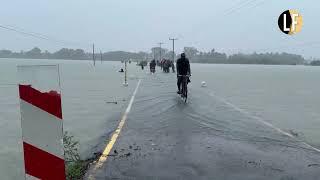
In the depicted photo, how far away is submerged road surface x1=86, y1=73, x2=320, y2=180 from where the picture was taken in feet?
23.4

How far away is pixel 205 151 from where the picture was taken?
345 inches

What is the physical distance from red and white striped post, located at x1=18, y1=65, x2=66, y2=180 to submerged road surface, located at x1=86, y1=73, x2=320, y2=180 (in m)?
2.21

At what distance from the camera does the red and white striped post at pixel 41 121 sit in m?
4.47

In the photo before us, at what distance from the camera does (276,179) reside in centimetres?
689

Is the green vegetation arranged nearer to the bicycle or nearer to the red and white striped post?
the red and white striped post

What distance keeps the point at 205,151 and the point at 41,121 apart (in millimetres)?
4668

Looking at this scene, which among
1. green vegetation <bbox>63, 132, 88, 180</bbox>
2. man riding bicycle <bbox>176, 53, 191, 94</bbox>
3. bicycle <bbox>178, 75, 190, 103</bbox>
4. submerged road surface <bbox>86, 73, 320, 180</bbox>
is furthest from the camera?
man riding bicycle <bbox>176, 53, 191, 94</bbox>

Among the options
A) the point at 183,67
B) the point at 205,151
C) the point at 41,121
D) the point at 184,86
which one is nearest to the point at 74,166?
the point at 205,151

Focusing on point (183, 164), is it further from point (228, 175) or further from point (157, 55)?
point (157, 55)

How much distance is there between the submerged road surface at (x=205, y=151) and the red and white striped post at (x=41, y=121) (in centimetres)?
221

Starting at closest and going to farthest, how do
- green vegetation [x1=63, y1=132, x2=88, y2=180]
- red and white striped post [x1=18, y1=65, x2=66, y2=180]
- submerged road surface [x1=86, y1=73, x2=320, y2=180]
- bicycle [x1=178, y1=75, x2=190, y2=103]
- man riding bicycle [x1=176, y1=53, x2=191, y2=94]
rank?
red and white striped post [x1=18, y1=65, x2=66, y2=180], green vegetation [x1=63, y1=132, x2=88, y2=180], submerged road surface [x1=86, y1=73, x2=320, y2=180], bicycle [x1=178, y1=75, x2=190, y2=103], man riding bicycle [x1=176, y1=53, x2=191, y2=94]

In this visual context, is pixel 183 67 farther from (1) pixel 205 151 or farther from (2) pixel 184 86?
(1) pixel 205 151

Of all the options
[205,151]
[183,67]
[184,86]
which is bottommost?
[205,151]

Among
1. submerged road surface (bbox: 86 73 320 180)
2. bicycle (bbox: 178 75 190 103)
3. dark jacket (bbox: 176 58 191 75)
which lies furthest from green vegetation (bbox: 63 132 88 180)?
dark jacket (bbox: 176 58 191 75)
